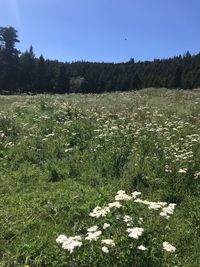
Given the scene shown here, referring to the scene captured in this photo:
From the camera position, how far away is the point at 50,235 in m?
6.84

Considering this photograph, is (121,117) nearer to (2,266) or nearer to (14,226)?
(14,226)

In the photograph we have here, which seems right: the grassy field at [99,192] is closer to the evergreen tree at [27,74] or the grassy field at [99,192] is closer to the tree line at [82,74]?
the tree line at [82,74]

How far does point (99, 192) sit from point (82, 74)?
89121mm

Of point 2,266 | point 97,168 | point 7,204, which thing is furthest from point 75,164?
point 2,266

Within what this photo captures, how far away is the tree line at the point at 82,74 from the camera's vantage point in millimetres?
54531

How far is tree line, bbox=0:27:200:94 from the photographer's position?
179 feet

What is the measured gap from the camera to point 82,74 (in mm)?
96562

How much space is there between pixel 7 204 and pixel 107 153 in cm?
317

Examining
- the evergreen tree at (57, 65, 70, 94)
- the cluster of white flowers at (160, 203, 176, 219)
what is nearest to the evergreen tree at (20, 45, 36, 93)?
the evergreen tree at (57, 65, 70, 94)

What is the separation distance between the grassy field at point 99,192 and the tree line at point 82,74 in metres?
40.3

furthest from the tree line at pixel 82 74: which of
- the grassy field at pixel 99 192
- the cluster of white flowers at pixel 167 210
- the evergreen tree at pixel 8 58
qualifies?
the cluster of white flowers at pixel 167 210

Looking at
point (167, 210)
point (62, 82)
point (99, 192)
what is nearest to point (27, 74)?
point (62, 82)

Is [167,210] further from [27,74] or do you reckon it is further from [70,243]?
[27,74]

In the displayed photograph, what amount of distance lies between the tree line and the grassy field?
132ft
